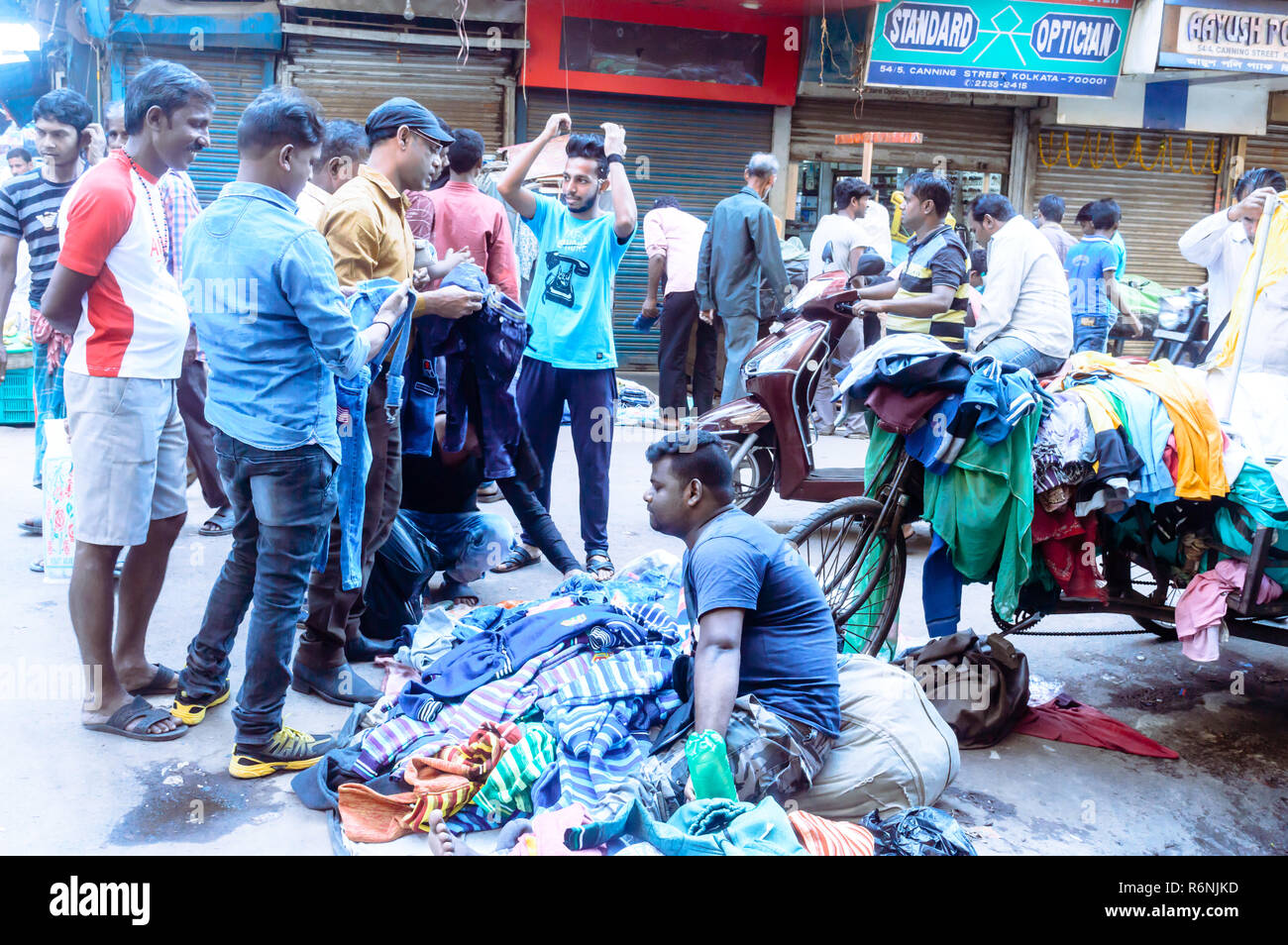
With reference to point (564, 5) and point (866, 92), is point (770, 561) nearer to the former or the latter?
point (564, 5)

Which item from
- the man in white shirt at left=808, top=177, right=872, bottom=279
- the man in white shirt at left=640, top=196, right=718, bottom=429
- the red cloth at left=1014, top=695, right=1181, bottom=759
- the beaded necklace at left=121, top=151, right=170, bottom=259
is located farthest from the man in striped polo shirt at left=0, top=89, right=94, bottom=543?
the man in white shirt at left=808, top=177, right=872, bottom=279

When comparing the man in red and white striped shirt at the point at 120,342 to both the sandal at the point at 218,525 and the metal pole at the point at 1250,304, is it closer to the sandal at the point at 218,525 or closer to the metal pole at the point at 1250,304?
the sandal at the point at 218,525

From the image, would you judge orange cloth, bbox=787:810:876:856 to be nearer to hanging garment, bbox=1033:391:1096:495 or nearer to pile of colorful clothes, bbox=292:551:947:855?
pile of colorful clothes, bbox=292:551:947:855

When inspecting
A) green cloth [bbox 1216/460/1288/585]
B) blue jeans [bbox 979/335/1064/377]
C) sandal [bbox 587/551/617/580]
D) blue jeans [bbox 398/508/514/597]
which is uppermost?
blue jeans [bbox 979/335/1064/377]

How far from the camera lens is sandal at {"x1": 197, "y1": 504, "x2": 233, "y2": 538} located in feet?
19.9

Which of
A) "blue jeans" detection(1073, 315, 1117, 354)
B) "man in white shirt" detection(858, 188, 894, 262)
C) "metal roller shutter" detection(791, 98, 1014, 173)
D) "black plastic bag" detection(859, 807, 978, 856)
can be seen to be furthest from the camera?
"metal roller shutter" detection(791, 98, 1014, 173)

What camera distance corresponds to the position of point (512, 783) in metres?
3.20

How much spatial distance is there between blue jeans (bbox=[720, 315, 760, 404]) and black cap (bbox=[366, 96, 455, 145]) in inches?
192

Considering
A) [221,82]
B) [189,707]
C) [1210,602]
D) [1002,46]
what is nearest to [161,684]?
[189,707]

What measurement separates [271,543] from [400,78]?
8.53 metres

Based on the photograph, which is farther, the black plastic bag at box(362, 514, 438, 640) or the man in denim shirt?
the black plastic bag at box(362, 514, 438, 640)

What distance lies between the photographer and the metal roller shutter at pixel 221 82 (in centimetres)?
1039

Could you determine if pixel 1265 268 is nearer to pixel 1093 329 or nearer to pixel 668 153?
pixel 1093 329
